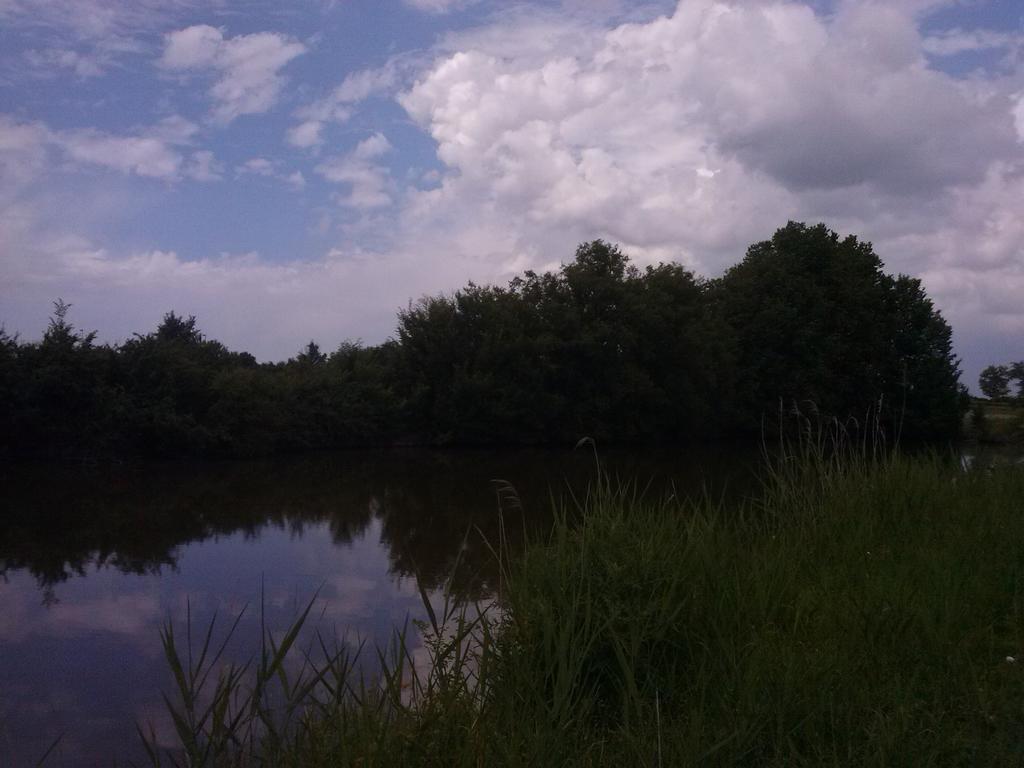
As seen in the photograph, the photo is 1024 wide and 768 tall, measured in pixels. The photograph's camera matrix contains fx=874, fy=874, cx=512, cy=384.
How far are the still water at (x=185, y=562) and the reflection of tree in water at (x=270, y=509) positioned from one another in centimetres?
5

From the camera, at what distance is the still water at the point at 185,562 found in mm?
6418

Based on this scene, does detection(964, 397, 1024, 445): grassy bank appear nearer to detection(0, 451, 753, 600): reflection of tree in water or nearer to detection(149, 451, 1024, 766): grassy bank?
detection(0, 451, 753, 600): reflection of tree in water

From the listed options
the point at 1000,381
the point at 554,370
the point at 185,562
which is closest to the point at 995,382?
the point at 1000,381

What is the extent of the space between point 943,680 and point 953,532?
3.06 meters

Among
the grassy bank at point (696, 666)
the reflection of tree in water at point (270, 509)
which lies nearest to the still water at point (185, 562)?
the reflection of tree in water at point (270, 509)

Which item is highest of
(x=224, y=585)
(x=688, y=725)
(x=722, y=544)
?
(x=722, y=544)

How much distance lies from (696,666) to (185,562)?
8413mm

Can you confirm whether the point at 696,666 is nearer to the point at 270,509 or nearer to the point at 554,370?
the point at 270,509

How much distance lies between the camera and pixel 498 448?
32.5 meters

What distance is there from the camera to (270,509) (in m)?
16.1

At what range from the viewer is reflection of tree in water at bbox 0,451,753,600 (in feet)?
37.1

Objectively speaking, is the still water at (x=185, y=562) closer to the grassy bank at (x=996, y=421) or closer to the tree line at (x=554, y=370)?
the tree line at (x=554, y=370)

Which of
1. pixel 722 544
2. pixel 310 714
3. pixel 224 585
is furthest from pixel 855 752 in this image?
pixel 224 585

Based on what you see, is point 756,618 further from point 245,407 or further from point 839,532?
point 245,407
